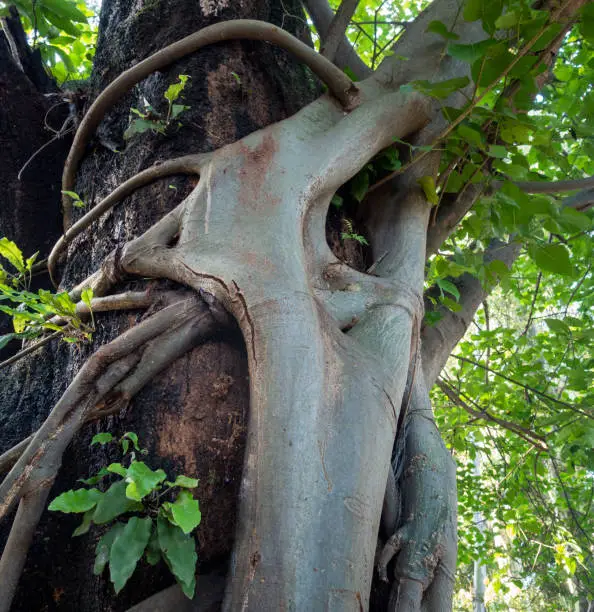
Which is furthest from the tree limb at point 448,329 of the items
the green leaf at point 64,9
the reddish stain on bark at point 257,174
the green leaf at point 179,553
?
the green leaf at point 64,9

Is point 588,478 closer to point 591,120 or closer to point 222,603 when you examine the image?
point 591,120

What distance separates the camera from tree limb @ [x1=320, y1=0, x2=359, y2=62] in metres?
2.60

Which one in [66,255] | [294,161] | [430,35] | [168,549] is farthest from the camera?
[430,35]

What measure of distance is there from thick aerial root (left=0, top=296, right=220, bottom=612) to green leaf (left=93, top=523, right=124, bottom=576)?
0.22 metres

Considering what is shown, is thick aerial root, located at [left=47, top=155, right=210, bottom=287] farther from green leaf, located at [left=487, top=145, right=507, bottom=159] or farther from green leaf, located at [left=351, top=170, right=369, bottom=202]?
green leaf, located at [left=487, top=145, right=507, bottom=159]

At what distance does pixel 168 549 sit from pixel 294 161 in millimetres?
1197

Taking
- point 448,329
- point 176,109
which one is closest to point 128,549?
point 176,109

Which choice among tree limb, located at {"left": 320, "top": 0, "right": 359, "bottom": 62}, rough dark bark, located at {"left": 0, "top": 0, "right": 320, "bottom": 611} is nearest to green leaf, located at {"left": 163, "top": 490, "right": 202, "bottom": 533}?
rough dark bark, located at {"left": 0, "top": 0, "right": 320, "bottom": 611}

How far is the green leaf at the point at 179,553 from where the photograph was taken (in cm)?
116

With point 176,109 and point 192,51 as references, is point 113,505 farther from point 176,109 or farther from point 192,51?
point 192,51

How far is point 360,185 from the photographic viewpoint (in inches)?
87.4

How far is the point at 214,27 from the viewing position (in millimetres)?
2176

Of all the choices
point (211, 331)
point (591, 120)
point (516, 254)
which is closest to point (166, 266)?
point (211, 331)

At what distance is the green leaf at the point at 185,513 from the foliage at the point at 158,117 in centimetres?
125
